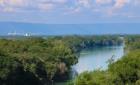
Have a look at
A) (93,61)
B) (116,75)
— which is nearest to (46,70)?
(116,75)

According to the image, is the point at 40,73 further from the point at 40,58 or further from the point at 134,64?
the point at 134,64

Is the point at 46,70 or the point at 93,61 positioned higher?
the point at 46,70

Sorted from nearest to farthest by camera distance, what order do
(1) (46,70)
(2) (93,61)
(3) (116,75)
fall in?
(3) (116,75) < (1) (46,70) < (2) (93,61)

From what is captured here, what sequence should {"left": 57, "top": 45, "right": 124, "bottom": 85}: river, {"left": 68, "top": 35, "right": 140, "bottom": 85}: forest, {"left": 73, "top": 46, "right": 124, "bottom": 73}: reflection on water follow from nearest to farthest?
{"left": 68, "top": 35, "right": 140, "bottom": 85}: forest, {"left": 57, "top": 45, "right": 124, "bottom": 85}: river, {"left": 73, "top": 46, "right": 124, "bottom": 73}: reflection on water

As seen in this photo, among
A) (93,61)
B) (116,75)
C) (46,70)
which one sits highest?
(116,75)

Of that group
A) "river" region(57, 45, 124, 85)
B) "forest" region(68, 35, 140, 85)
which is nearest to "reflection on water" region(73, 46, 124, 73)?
"river" region(57, 45, 124, 85)

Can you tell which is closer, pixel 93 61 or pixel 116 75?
pixel 116 75

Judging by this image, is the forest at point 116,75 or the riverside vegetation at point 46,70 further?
the riverside vegetation at point 46,70

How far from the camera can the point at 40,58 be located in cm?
5784

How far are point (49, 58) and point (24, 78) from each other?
44.1 ft

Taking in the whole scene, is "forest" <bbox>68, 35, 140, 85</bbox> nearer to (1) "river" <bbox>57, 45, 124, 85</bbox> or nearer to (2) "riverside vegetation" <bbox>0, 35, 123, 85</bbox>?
(2) "riverside vegetation" <bbox>0, 35, 123, 85</bbox>

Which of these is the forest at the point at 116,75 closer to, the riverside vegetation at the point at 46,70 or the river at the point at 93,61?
the riverside vegetation at the point at 46,70

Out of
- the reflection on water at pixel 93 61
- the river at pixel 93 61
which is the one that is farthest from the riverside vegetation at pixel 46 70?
the reflection on water at pixel 93 61

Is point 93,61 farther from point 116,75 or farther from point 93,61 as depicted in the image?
point 116,75
